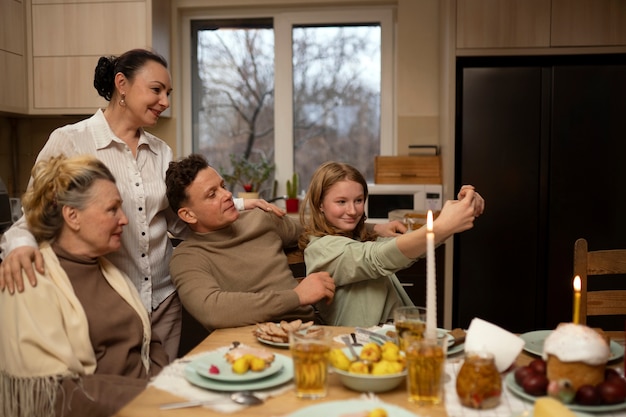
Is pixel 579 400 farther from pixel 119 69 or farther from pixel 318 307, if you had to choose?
pixel 119 69

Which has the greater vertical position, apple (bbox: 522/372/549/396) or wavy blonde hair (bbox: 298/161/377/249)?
wavy blonde hair (bbox: 298/161/377/249)

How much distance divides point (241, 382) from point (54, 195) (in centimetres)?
73

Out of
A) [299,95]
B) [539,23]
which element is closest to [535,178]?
[539,23]

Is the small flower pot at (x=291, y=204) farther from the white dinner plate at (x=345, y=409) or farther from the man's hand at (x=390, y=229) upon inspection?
the white dinner plate at (x=345, y=409)

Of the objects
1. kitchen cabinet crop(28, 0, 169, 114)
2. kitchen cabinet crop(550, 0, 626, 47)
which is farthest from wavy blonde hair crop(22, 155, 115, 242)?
kitchen cabinet crop(550, 0, 626, 47)

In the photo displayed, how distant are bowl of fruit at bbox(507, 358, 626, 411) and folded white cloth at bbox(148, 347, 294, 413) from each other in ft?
1.43

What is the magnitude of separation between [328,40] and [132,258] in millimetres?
2771

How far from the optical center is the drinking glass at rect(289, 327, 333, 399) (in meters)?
1.19

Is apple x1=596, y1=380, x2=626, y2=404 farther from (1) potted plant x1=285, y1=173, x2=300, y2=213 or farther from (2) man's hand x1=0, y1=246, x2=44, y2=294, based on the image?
(1) potted plant x1=285, y1=173, x2=300, y2=213

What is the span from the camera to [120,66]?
83.0 inches

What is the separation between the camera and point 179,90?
A: 14.9 feet

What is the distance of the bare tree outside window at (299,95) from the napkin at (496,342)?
126 inches

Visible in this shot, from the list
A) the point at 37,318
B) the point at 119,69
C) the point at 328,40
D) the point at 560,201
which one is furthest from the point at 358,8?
the point at 37,318

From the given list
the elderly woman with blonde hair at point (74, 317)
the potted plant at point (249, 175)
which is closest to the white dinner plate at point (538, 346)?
the elderly woman with blonde hair at point (74, 317)
